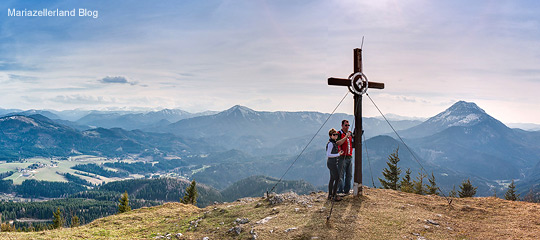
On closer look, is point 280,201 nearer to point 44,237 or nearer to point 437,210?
point 437,210

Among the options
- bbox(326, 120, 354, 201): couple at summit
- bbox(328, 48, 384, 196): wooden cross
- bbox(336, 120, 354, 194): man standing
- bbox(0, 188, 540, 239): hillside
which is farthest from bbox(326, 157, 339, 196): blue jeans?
bbox(328, 48, 384, 196): wooden cross

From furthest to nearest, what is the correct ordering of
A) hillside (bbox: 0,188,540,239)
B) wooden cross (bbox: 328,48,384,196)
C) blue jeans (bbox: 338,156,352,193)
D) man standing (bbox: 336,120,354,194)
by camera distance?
wooden cross (bbox: 328,48,384,196), blue jeans (bbox: 338,156,352,193), man standing (bbox: 336,120,354,194), hillside (bbox: 0,188,540,239)

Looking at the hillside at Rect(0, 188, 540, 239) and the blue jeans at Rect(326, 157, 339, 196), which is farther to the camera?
the blue jeans at Rect(326, 157, 339, 196)

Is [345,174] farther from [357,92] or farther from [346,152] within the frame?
[357,92]

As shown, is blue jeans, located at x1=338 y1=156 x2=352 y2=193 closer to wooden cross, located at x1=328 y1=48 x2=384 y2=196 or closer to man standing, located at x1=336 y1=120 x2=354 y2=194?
man standing, located at x1=336 y1=120 x2=354 y2=194

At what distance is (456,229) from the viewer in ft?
39.0

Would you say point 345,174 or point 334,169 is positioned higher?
point 334,169

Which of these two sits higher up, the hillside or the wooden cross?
the wooden cross

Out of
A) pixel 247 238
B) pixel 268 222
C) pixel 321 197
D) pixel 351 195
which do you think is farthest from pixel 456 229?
pixel 247 238

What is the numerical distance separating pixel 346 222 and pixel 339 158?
4087 millimetres

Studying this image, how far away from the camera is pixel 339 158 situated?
15.5 metres

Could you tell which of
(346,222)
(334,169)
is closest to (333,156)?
(334,169)

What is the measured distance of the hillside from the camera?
11.4 m

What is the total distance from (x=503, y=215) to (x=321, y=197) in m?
9.50
